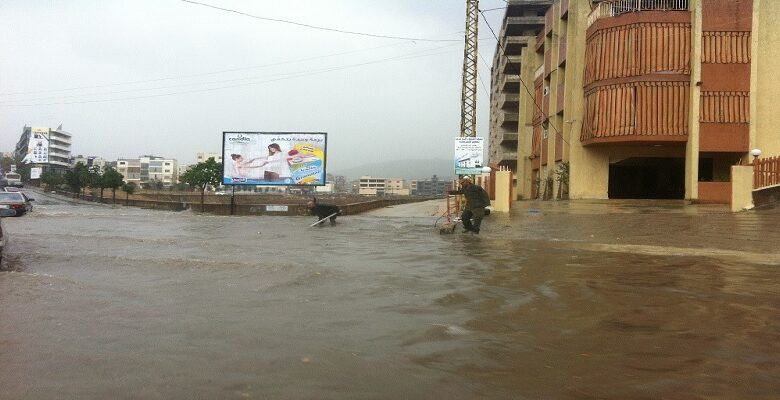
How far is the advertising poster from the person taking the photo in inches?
810

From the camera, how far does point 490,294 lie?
6.95 metres

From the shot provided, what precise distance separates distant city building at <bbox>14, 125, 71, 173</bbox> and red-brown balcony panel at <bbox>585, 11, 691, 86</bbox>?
12941 cm

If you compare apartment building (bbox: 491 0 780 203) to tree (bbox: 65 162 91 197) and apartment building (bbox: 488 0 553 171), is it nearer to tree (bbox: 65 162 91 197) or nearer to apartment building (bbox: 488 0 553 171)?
apartment building (bbox: 488 0 553 171)

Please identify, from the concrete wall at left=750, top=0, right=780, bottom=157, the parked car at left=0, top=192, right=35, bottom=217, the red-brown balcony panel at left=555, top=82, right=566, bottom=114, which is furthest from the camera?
the red-brown balcony panel at left=555, top=82, right=566, bottom=114

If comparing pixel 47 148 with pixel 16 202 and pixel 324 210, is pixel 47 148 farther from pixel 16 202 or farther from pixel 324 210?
pixel 324 210

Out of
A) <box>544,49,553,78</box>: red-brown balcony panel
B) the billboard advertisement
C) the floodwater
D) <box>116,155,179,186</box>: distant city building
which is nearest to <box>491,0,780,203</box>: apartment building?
<box>544,49,553,78</box>: red-brown balcony panel

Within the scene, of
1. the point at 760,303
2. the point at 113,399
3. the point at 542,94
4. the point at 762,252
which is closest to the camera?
the point at 113,399

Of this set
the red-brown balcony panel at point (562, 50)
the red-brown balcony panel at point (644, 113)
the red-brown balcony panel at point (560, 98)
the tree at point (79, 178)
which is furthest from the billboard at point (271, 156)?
the tree at point (79, 178)

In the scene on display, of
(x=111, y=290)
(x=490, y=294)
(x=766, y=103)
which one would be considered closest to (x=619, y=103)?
(x=766, y=103)

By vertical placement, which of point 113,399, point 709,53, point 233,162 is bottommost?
point 113,399

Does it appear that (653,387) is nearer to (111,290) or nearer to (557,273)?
(557,273)

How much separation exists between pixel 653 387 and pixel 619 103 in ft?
89.7

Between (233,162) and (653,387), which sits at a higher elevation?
(233,162)

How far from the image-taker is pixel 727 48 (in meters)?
27.7
